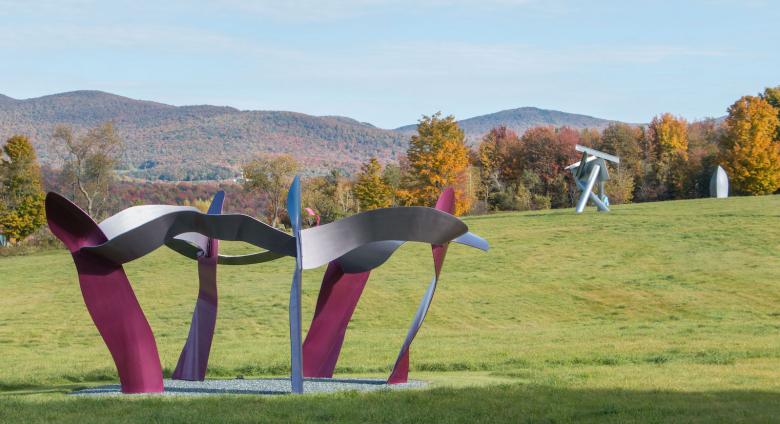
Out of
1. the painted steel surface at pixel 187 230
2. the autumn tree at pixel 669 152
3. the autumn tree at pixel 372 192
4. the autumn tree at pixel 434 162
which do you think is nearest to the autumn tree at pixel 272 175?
the autumn tree at pixel 372 192

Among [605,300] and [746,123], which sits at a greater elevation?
[746,123]

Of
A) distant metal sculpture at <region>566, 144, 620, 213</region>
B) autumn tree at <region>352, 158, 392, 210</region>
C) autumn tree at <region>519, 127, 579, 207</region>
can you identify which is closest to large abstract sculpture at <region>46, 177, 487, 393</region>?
distant metal sculpture at <region>566, 144, 620, 213</region>

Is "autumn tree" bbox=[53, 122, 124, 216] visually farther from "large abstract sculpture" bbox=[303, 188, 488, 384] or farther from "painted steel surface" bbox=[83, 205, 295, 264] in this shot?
"painted steel surface" bbox=[83, 205, 295, 264]

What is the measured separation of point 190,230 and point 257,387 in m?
2.36

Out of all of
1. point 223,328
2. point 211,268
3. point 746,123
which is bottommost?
point 223,328

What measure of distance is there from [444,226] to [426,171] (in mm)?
51505

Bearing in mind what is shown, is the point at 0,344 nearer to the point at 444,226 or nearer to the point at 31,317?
the point at 31,317

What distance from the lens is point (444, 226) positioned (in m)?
12.4

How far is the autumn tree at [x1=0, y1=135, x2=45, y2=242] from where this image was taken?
59125 millimetres

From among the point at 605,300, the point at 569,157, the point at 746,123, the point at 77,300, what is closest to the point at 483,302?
the point at 605,300

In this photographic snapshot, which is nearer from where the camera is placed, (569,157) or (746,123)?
(746,123)

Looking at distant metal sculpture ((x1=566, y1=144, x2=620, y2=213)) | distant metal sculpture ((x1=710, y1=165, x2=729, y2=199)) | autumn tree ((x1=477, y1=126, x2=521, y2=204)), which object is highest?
autumn tree ((x1=477, y1=126, x2=521, y2=204))

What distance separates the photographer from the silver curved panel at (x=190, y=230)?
12156 mm

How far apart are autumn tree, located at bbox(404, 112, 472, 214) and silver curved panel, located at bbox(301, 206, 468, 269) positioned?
5054 cm
